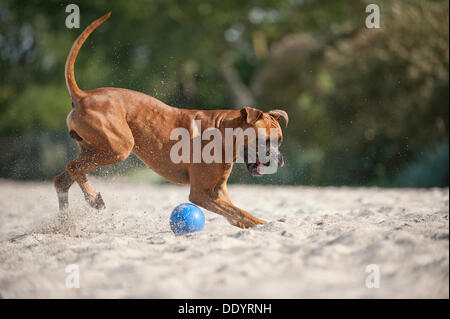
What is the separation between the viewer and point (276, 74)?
55.6ft

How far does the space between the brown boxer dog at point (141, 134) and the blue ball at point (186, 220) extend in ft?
0.49

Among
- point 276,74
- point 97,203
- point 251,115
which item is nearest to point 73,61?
point 97,203

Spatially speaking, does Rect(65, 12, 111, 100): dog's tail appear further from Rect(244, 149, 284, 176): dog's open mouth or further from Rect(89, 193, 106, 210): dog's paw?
Rect(244, 149, 284, 176): dog's open mouth

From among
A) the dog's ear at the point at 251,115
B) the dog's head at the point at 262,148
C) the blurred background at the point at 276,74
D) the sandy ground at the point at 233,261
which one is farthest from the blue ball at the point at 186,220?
the blurred background at the point at 276,74

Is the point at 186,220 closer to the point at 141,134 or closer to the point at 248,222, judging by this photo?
the point at 248,222

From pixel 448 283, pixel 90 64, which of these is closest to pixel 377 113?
pixel 448 283

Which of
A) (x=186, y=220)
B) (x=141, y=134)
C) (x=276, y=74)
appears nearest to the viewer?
(x=186, y=220)

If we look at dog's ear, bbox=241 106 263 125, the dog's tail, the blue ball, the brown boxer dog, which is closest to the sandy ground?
the blue ball

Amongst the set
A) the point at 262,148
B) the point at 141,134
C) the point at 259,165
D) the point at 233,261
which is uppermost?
the point at 141,134

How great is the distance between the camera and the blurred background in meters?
11.3

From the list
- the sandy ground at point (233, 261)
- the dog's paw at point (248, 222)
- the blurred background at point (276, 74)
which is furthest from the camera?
the blurred background at point (276, 74)

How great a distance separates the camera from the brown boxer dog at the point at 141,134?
4414 mm

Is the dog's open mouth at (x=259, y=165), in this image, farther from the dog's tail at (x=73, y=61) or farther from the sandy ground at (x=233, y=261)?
the dog's tail at (x=73, y=61)

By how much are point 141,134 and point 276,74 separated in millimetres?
13010
